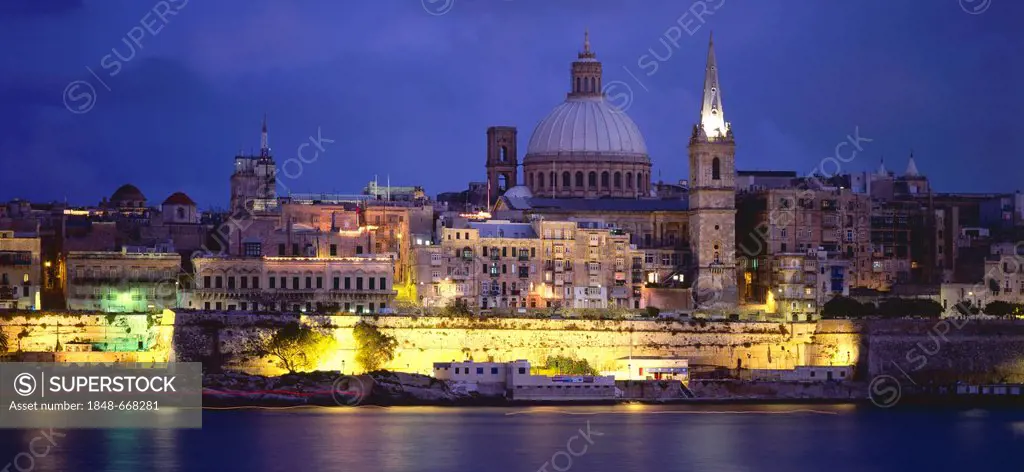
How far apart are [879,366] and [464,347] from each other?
44.1ft

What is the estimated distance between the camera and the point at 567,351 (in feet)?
261

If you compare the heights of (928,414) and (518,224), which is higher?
(518,224)

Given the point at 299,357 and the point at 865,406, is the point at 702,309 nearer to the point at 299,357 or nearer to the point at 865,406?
the point at 865,406

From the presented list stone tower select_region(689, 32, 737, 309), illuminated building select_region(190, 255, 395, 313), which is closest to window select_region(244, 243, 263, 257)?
illuminated building select_region(190, 255, 395, 313)

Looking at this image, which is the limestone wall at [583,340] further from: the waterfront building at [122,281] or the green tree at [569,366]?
the waterfront building at [122,281]

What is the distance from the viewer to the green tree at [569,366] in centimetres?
7825

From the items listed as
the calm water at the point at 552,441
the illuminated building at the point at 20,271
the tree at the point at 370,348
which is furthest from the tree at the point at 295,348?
the illuminated building at the point at 20,271

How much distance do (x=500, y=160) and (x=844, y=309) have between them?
70.2ft

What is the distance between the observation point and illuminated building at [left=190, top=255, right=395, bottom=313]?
80938 millimetres

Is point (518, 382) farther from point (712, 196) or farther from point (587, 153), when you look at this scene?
point (587, 153)

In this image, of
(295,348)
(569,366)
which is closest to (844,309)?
(569,366)

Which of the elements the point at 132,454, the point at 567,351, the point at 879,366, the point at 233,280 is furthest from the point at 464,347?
the point at 132,454

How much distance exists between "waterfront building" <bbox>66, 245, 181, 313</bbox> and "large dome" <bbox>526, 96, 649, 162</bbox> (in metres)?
18.9

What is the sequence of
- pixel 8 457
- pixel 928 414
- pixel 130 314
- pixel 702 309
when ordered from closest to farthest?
pixel 8 457 < pixel 928 414 < pixel 130 314 < pixel 702 309
